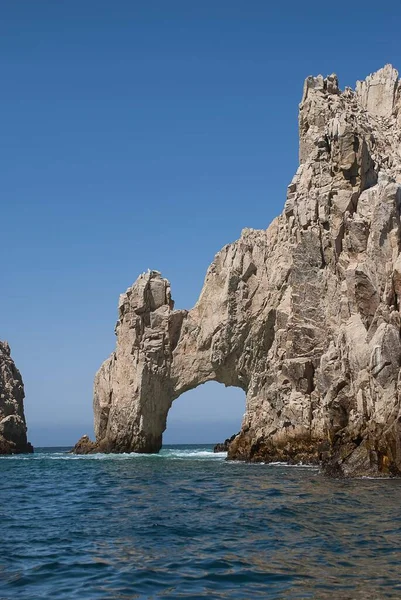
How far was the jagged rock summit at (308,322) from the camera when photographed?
39.5m

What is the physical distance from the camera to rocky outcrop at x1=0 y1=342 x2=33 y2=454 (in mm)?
93938

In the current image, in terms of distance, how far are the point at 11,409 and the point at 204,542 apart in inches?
3273

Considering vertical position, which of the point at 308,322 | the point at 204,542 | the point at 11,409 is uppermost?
the point at 308,322

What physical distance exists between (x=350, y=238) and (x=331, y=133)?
9.88 meters

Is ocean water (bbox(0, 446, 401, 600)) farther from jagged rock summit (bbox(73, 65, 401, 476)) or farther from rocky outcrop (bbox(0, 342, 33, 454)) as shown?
rocky outcrop (bbox(0, 342, 33, 454))

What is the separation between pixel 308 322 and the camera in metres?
55.4

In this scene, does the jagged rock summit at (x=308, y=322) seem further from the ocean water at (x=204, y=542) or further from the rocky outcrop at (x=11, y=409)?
the rocky outcrop at (x=11, y=409)

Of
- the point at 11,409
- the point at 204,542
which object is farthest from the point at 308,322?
the point at 11,409

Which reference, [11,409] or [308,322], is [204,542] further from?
[11,409]

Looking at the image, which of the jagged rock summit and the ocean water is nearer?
the ocean water

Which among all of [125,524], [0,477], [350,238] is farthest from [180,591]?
[350,238]

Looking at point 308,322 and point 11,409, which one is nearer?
point 308,322

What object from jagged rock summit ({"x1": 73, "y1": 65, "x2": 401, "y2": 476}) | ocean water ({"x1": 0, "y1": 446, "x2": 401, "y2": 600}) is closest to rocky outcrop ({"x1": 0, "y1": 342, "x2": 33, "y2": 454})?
jagged rock summit ({"x1": 73, "y1": 65, "x2": 401, "y2": 476})

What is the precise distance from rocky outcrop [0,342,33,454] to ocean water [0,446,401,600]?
214 feet
